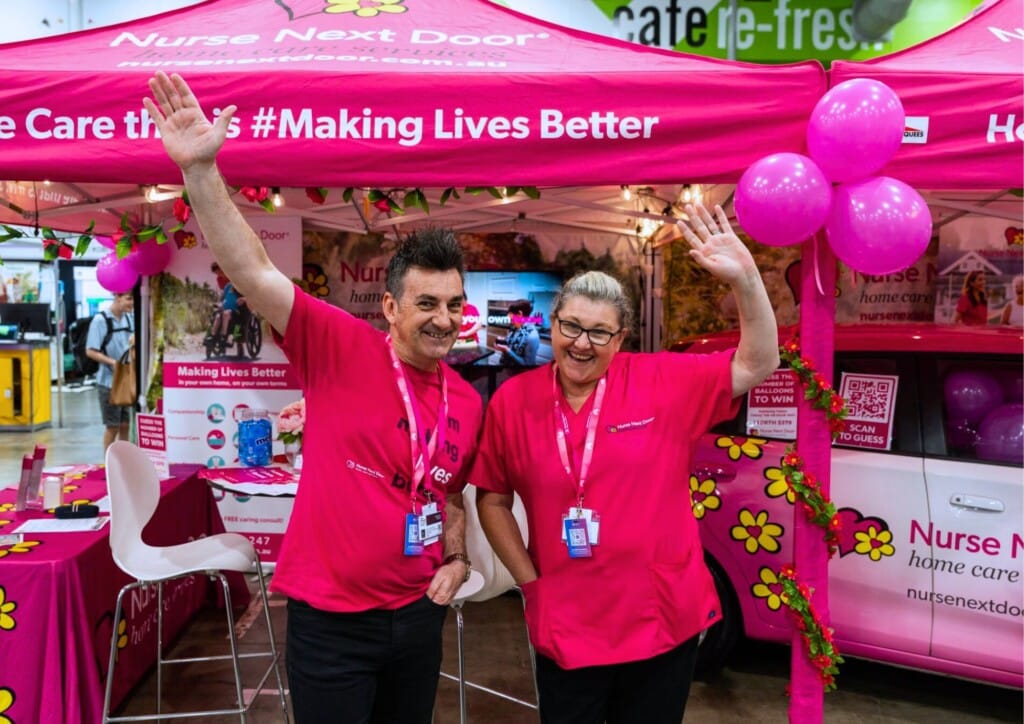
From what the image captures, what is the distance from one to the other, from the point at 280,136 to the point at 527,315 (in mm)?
4996

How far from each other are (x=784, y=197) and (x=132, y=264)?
426 centimetres

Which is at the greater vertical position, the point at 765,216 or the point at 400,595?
the point at 765,216

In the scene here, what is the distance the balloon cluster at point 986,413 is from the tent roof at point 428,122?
1.44m

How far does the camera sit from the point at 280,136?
6.91ft

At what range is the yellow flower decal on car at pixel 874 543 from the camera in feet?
9.48

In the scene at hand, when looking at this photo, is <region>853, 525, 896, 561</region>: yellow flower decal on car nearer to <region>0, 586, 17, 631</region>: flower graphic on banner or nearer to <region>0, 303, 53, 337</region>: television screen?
<region>0, 586, 17, 631</region>: flower graphic on banner

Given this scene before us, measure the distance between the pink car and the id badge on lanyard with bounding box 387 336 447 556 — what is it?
1729mm

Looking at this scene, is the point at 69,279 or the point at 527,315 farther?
the point at 69,279

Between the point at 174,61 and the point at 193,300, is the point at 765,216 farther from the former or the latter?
the point at 193,300

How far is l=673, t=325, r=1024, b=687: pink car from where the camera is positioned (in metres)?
2.74

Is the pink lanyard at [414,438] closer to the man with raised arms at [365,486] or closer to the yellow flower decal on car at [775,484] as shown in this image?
the man with raised arms at [365,486]

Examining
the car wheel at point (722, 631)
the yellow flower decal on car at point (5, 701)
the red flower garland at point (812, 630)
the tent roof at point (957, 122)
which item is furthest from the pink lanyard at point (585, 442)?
the yellow flower decal on car at point (5, 701)

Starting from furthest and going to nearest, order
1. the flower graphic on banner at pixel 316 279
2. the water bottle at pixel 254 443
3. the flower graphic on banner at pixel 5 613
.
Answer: the flower graphic on banner at pixel 316 279
the water bottle at pixel 254 443
the flower graphic on banner at pixel 5 613

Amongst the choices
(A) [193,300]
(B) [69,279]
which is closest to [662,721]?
(A) [193,300]
